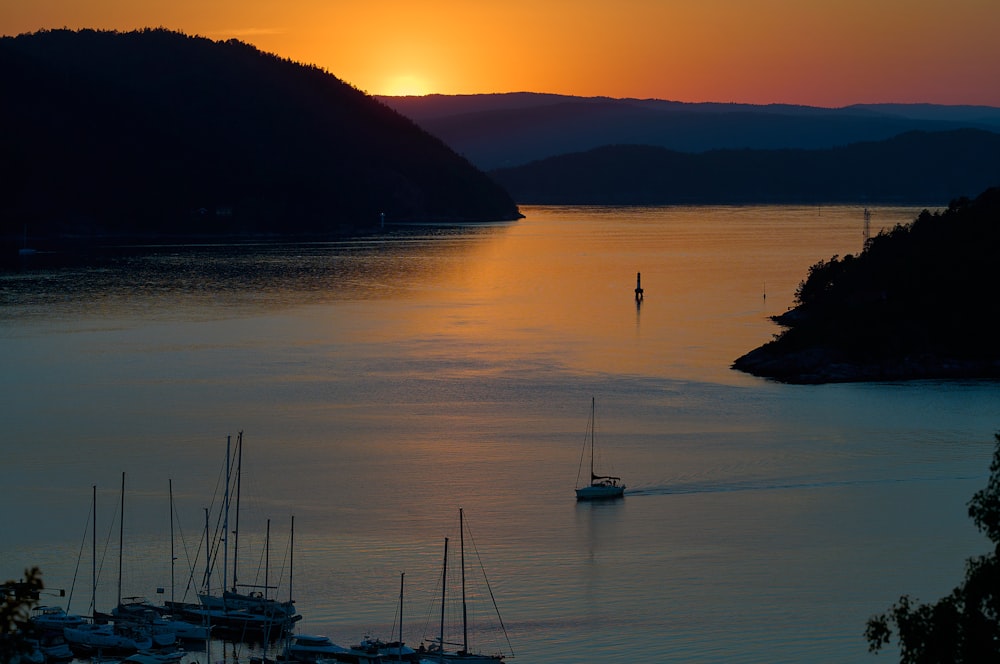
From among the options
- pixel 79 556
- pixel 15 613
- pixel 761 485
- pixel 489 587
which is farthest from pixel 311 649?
pixel 761 485

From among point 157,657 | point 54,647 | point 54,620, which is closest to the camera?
point 157,657

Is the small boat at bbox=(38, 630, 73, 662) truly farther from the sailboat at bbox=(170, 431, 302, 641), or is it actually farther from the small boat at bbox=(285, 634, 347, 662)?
the small boat at bbox=(285, 634, 347, 662)

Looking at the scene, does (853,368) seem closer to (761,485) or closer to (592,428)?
(592,428)

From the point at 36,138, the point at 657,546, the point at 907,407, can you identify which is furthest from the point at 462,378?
the point at 36,138

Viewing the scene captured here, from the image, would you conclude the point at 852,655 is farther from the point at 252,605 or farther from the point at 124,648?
the point at 124,648

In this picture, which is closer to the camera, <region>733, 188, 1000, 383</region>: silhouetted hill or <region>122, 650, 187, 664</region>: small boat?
<region>122, 650, 187, 664</region>: small boat

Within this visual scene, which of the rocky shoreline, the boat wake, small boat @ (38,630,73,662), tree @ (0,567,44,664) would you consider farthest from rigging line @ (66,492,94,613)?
the rocky shoreline
